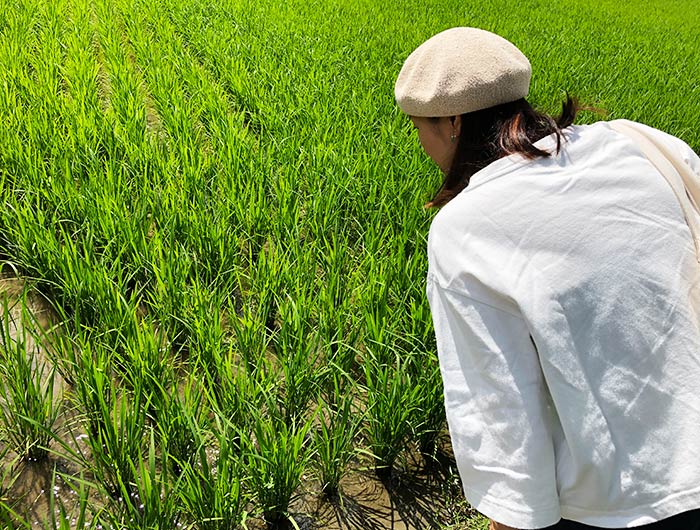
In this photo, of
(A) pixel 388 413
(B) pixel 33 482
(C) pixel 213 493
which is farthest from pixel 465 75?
(B) pixel 33 482

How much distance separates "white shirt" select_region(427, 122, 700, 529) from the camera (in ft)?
2.37

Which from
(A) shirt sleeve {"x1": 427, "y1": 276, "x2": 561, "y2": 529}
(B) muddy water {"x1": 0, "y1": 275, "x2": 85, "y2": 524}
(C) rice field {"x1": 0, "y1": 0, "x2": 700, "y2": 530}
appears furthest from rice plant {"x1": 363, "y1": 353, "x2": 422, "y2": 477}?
(B) muddy water {"x1": 0, "y1": 275, "x2": 85, "y2": 524}

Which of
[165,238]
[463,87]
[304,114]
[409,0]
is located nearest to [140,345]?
[165,238]

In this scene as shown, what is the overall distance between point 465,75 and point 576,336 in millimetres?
425

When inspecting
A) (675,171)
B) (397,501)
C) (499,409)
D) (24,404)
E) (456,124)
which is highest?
(456,124)

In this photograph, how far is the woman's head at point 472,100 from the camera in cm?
84

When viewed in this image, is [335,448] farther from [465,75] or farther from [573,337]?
[465,75]

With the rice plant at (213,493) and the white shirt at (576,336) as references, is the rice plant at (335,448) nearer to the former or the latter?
the rice plant at (213,493)

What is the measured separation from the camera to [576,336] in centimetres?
73

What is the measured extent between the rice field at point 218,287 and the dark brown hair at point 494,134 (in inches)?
26.5

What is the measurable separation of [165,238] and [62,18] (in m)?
3.89

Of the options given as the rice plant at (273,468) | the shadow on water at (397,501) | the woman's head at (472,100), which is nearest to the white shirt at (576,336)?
the woman's head at (472,100)

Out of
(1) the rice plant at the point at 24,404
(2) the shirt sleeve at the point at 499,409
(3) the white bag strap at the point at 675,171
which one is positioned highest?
(3) the white bag strap at the point at 675,171

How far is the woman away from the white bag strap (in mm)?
29
